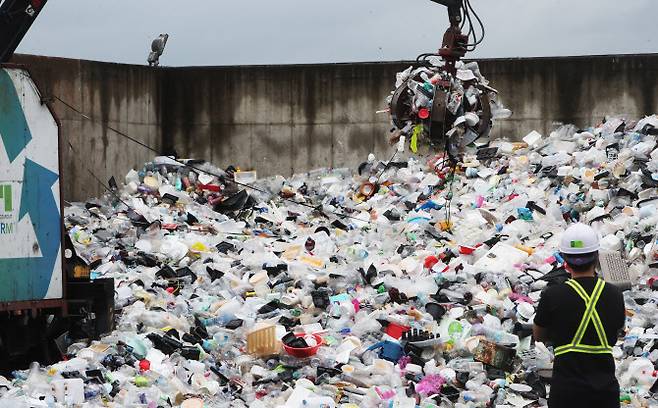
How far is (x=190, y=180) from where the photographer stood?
52.6 feet

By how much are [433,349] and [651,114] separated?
8278 mm

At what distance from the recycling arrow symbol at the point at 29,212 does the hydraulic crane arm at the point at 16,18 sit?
22.2 inches

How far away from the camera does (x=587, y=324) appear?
461 cm

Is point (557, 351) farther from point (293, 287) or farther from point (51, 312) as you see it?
point (293, 287)

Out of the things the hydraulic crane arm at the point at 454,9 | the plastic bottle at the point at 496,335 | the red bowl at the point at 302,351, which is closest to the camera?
the hydraulic crane arm at the point at 454,9

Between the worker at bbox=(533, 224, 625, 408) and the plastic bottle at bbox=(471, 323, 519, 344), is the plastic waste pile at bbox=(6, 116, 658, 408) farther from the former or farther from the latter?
the worker at bbox=(533, 224, 625, 408)

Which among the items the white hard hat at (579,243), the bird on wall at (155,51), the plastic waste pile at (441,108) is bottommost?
the white hard hat at (579,243)

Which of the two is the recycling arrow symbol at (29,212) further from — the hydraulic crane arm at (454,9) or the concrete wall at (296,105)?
the concrete wall at (296,105)

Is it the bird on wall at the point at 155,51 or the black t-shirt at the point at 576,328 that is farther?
the bird on wall at the point at 155,51

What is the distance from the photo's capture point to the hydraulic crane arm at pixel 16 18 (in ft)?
28.6

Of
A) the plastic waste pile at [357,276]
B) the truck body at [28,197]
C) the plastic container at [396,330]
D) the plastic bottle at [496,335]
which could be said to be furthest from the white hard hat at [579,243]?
the truck body at [28,197]

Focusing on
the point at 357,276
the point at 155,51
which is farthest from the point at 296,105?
the point at 357,276

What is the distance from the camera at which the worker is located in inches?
181

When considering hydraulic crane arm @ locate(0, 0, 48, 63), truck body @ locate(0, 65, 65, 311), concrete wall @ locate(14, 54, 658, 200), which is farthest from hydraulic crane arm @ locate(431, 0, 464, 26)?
concrete wall @ locate(14, 54, 658, 200)
